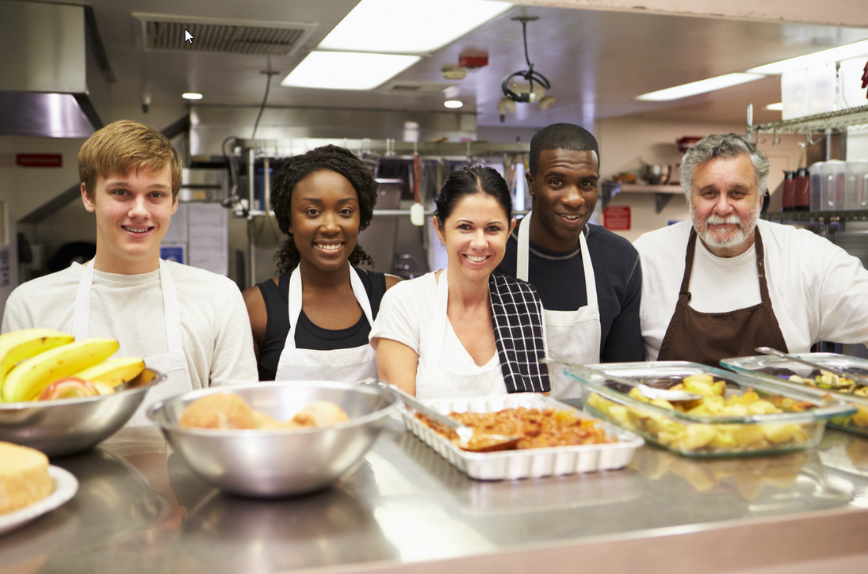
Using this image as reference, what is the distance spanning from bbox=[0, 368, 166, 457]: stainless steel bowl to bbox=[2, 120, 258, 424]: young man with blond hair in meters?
0.55

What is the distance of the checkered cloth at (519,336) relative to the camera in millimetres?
1859

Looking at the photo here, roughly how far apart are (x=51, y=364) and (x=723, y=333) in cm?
183

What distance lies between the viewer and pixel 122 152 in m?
1.59

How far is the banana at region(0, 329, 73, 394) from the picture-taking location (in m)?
1.17

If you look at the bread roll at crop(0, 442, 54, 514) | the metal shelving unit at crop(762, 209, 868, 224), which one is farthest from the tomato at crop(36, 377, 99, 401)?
the metal shelving unit at crop(762, 209, 868, 224)

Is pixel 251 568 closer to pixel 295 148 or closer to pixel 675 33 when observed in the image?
pixel 675 33

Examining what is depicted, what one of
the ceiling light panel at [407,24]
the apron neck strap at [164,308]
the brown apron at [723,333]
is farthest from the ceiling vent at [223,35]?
the brown apron at [723,333]

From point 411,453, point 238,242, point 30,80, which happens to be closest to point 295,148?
point 238,242

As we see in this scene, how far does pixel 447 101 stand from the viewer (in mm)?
6152

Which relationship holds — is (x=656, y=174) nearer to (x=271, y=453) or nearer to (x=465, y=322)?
(x=465, y=322)

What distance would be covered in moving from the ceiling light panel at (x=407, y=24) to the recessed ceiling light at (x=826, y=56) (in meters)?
2.31

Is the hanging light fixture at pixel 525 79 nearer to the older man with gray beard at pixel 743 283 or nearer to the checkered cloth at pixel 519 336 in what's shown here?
the older man with gray beard at pixel 743 283

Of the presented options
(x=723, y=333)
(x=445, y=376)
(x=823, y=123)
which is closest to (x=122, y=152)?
(x=445, y=376)

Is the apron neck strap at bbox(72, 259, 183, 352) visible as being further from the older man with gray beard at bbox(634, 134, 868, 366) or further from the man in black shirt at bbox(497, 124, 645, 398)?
the older man with gray beard at bbox(634, 134, 868, 366)
